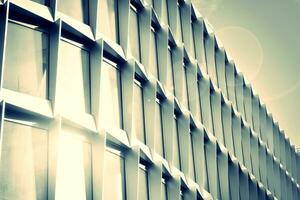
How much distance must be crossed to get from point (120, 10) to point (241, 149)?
19763 millimetres

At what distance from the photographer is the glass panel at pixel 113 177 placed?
1564cm

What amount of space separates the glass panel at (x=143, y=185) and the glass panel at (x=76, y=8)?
5842mm

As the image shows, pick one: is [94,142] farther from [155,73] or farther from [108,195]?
[155,73]

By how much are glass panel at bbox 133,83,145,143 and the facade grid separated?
0.05 metres

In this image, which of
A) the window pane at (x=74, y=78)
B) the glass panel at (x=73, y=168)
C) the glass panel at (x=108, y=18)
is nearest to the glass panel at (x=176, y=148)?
the glass panel at (x=108, y=18)

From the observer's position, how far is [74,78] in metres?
15.0

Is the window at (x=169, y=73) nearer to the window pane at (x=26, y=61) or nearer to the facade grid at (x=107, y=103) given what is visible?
the facade grid at (x=107, y=103)

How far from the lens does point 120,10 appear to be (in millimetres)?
18969

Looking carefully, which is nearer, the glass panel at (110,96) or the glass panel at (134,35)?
the glass panel at (110,96)

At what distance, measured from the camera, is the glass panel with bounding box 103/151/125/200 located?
1564cm

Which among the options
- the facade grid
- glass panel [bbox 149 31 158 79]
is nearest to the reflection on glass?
the facade grid

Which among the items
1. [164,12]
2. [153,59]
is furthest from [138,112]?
[164,12]

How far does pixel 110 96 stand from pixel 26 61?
440 centimetres

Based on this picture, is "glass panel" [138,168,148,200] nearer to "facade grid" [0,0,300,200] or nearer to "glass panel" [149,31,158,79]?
"facade grid" [0,0,300,200]
